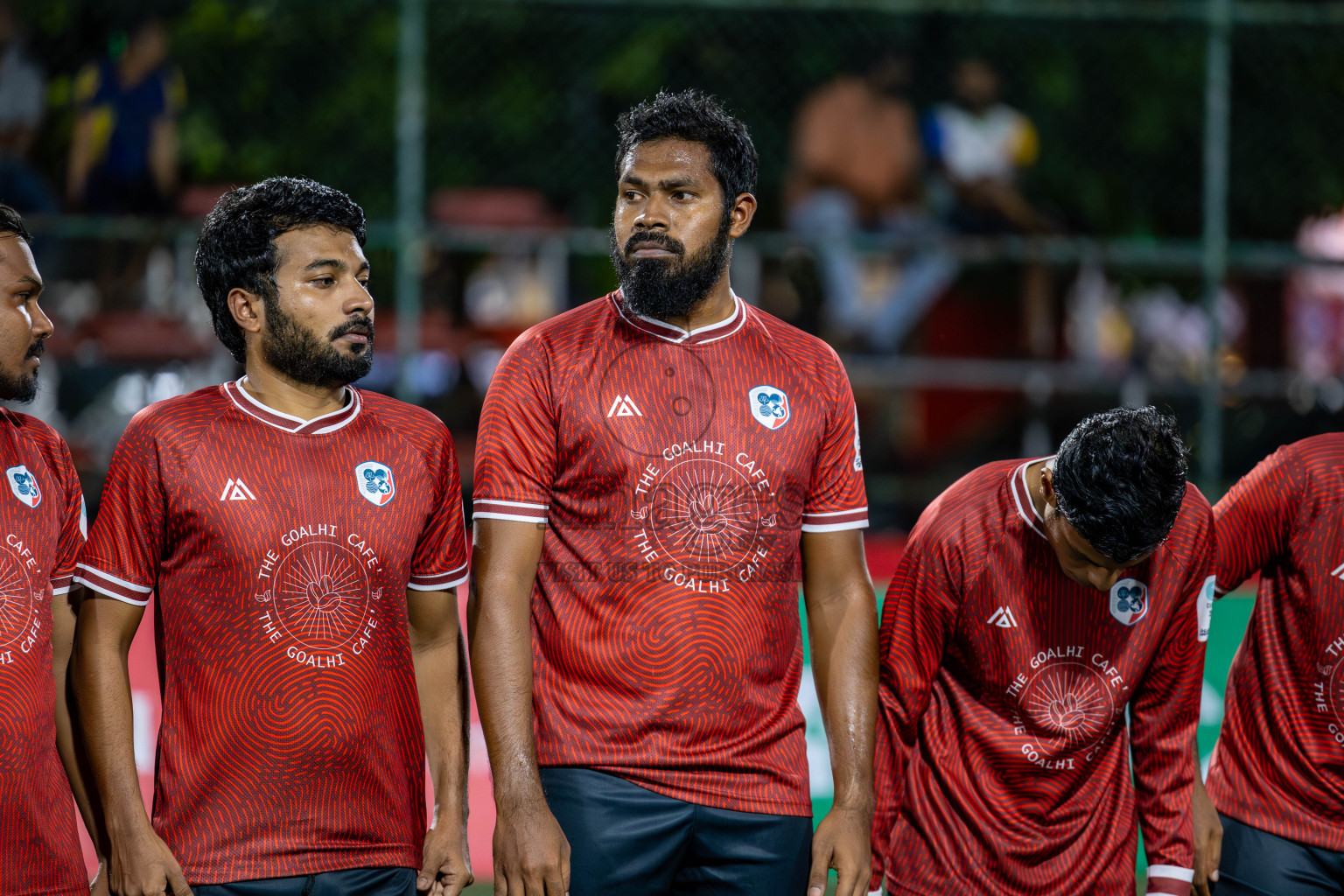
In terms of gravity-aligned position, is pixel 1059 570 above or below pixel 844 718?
above

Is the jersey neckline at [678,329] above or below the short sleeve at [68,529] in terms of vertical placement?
above

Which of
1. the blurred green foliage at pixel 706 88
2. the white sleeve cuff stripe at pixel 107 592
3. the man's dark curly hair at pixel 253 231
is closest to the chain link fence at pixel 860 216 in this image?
the blurred green foliage at pixel 706 88

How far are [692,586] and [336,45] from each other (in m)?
8.10

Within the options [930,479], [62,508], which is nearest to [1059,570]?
[62,508]

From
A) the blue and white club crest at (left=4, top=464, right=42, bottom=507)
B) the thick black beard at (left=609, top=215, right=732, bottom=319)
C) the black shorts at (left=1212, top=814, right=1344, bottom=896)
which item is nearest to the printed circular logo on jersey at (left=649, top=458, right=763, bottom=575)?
the thick black beard at (left=609, top=215, right=732, bottom=319)

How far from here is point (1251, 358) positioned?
8.62 metres

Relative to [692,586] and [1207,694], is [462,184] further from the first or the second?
[692,586]

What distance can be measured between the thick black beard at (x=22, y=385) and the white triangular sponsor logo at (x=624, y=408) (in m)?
1.21

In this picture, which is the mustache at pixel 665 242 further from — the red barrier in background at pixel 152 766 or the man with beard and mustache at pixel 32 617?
the red barrier in background at pixel 152 766

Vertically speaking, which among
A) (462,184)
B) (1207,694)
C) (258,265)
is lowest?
(1207,694)

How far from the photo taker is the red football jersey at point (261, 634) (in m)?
3.24

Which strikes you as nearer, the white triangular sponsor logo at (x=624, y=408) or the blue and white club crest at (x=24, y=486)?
the blue and white club crest at (x=24, y=486)

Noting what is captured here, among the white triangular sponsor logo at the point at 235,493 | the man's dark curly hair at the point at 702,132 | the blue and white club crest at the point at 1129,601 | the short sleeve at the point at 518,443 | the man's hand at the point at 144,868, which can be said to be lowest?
the man's hand at the point at 144,868

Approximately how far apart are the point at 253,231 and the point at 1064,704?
2.12 m
